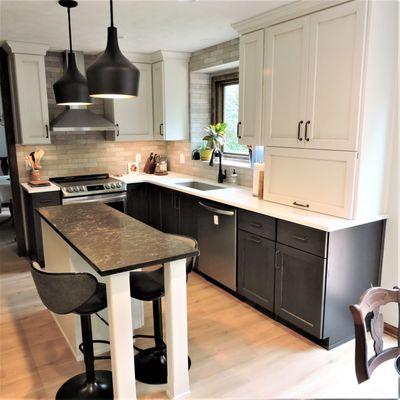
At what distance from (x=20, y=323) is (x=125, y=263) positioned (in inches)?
71.3

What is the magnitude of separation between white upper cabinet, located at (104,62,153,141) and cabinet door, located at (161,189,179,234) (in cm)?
101

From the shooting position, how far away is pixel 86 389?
221 cm

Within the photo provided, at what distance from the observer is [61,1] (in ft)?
8.79

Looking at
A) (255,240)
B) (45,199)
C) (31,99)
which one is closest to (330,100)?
(255,240)

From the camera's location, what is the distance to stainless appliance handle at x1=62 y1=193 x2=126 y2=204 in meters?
4.22

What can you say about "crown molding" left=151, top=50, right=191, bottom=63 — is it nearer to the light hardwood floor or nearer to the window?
the window

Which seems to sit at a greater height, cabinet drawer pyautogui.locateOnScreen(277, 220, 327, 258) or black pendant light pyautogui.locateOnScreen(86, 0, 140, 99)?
black pendant light pyautogui.locateOnScreen(86, 0, 140, 99)

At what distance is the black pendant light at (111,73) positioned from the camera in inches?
76.2

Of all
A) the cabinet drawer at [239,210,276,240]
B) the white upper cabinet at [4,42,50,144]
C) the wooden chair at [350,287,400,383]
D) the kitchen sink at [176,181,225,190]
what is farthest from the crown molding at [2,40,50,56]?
the wooden chair at [350,287,400,383]

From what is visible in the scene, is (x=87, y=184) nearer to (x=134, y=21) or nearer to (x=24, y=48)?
(x=24, y=48)

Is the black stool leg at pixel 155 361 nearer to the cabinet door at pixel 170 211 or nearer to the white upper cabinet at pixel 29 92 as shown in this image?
the cabinet door at pixel 170 211

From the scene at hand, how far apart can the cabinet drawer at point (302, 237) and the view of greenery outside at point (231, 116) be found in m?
1.83

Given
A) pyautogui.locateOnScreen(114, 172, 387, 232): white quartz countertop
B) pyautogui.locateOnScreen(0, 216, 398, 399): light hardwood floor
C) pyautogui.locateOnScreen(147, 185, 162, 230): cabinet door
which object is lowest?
pyautogui.locateOnScreen(0, 216, 398, 399): light hardwood floor

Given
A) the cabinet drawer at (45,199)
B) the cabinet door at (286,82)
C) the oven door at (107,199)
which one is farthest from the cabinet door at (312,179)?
the cabinet drawer at (45,199)
